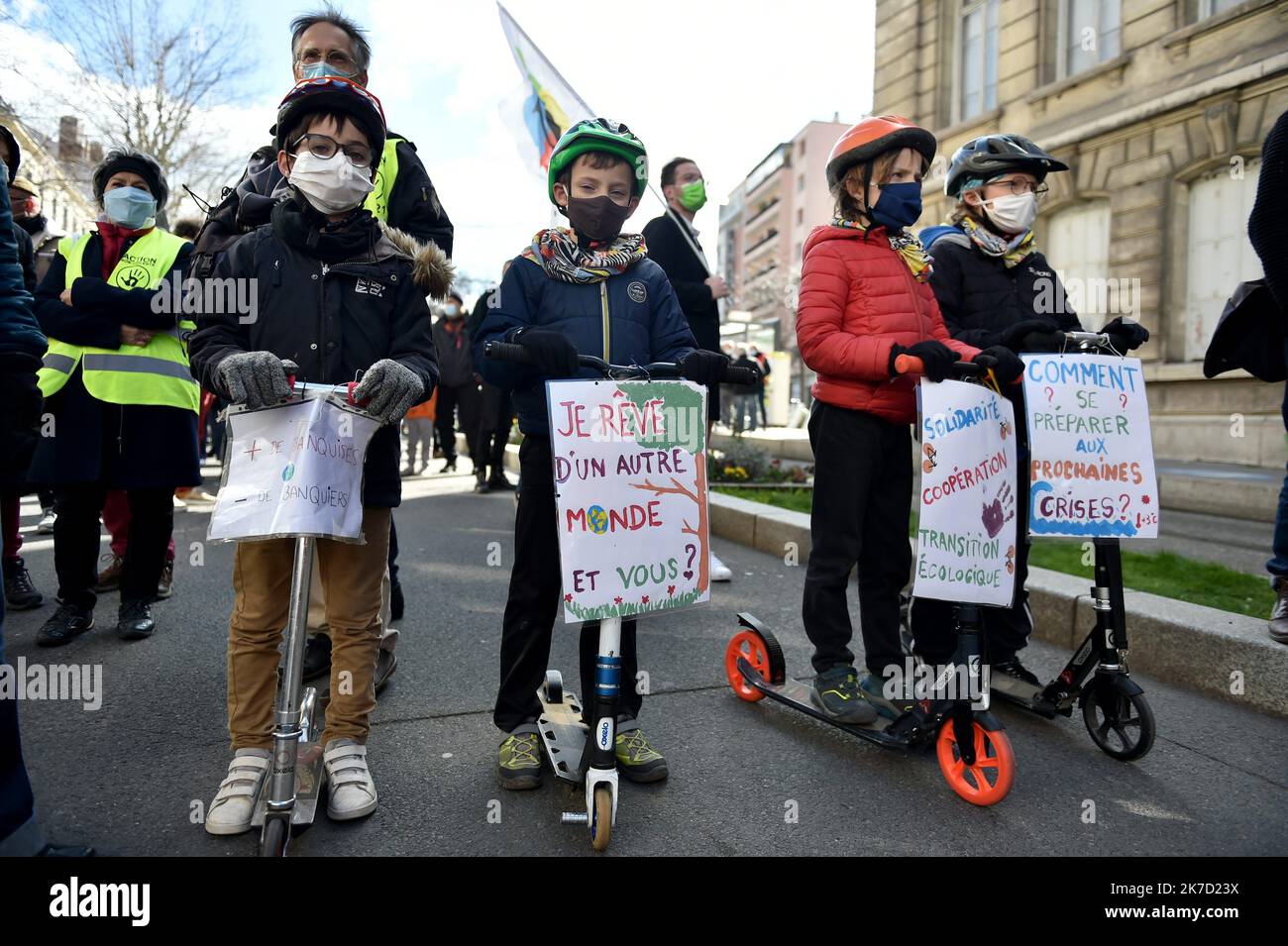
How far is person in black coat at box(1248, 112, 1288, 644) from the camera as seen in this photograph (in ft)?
11.6

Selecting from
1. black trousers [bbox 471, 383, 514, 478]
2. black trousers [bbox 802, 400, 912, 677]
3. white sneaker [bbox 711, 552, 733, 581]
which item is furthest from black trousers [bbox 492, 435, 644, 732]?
black trousers [bbox 471, 383, 514, 478]

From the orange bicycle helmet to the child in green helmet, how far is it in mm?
806

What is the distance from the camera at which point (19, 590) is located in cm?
488

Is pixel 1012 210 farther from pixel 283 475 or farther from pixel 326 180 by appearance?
pixel 283 475

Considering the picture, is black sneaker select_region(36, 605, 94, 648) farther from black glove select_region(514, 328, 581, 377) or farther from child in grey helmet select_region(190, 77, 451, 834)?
black glove select_region(514, 328, 581, 377)

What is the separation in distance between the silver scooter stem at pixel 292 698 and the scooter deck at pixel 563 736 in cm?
81

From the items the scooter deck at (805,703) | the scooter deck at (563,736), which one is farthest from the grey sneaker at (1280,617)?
the scooter deck at (563,736)

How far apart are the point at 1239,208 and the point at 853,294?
1112cm

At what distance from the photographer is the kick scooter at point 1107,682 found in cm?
304

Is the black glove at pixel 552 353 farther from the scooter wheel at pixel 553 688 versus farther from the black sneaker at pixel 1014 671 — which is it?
the black sneaker at pixel 1014 671

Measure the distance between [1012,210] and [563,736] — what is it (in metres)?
2.58

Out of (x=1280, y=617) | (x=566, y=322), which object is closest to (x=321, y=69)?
(x=566, y=322)
